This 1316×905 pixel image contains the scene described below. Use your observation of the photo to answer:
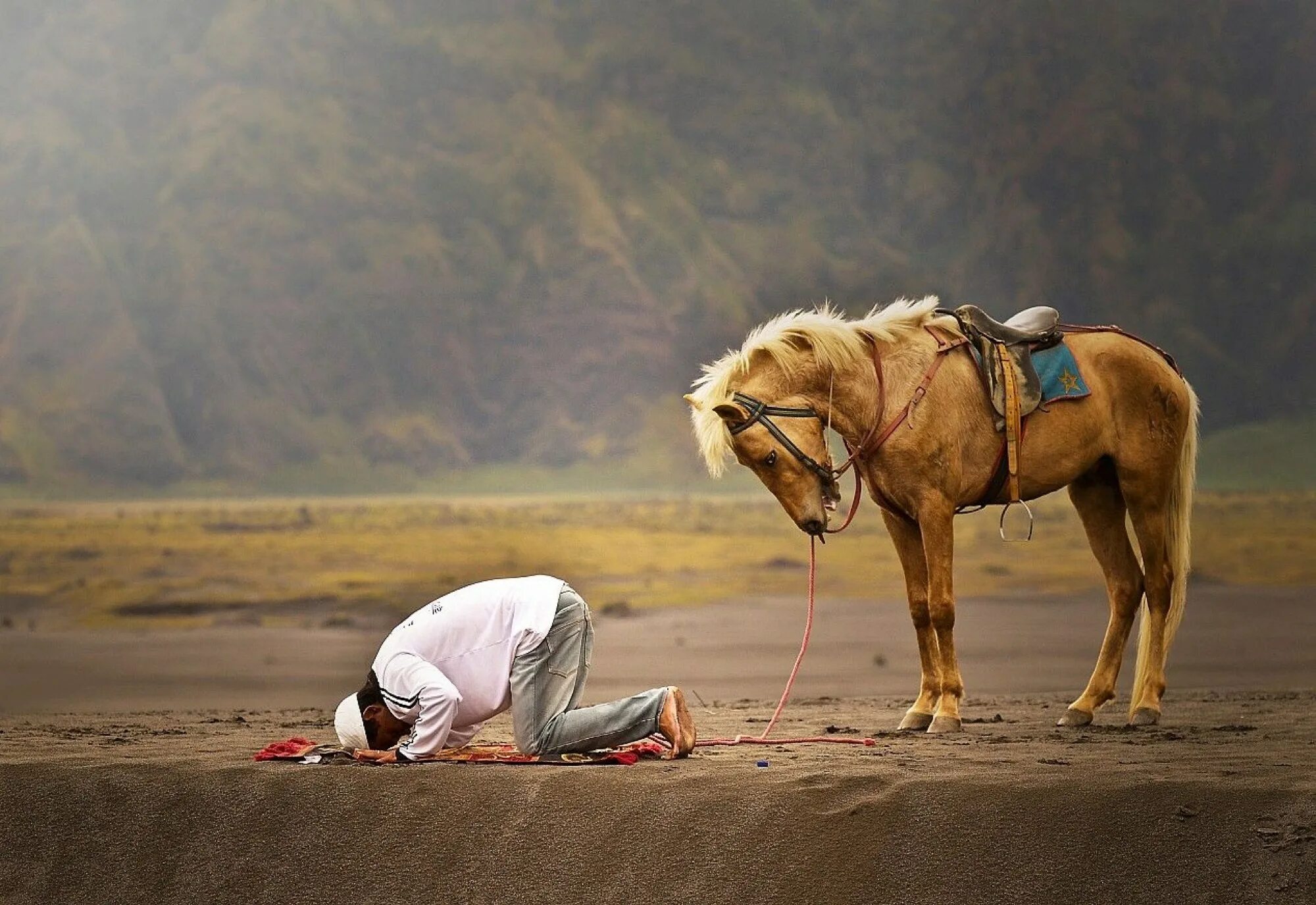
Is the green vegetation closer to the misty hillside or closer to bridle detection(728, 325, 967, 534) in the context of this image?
the misty hillside

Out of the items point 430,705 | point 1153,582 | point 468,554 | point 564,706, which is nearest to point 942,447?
point 1153,582

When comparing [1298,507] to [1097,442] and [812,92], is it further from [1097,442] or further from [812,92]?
[1097,442]

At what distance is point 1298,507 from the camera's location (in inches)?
599

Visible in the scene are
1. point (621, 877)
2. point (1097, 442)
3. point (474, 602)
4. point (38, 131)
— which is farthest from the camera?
point (38, 131)

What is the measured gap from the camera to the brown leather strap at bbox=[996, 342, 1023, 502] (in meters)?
5.64

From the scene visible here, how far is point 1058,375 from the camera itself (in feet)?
19.0

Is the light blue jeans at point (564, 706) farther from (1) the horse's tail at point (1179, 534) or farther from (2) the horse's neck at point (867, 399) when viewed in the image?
(1) the horse's tail at point (1179, 534)

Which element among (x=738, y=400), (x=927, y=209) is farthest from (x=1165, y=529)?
(x=927, y=209)

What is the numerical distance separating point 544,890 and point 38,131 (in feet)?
44.7

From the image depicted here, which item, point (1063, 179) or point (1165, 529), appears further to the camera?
point (1063, 179)

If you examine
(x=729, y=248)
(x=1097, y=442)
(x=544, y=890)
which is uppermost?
(x=729, y=248)

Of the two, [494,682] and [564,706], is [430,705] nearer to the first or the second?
[494,682]

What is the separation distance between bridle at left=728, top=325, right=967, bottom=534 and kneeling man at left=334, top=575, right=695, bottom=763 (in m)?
1.03

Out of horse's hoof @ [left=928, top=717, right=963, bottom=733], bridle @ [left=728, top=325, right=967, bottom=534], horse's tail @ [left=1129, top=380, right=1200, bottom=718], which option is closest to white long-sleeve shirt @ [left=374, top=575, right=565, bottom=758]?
bridle @ [left=728, top=325, right=967, bottom=534]
